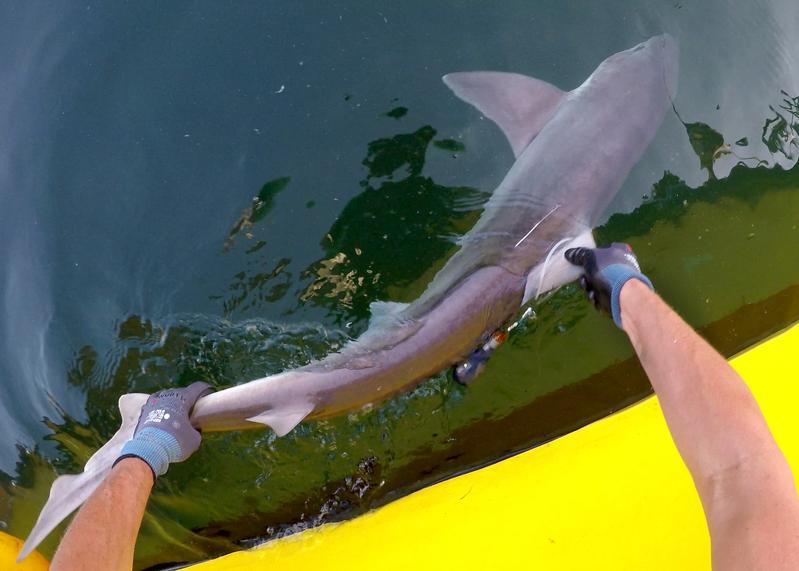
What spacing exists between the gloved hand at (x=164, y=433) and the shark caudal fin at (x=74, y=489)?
0.10 metres

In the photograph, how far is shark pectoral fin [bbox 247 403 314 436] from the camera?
2223 mm

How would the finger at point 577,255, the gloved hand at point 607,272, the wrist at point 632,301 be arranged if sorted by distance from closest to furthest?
1. the wrist at point 632,301
2. the gloved hand at point 607,272
3. the finger at point 577,255

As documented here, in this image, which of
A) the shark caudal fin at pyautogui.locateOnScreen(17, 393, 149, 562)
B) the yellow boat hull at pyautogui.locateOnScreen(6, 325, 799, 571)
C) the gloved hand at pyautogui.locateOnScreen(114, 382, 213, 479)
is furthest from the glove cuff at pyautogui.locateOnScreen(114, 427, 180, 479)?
the yellow boat hull at pyautogui.locateOnScreen(6, 325, 799, 571)

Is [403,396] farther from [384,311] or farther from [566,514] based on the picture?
[566,514]

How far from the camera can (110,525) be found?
196 cm

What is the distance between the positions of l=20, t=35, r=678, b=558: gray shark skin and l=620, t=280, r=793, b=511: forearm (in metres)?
0.48

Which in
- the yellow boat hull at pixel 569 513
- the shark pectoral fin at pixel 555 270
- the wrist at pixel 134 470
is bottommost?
the yellow boat hull at pixel 569 513

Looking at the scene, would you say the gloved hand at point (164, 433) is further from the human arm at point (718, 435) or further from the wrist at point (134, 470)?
the human arm at point (718, 435)

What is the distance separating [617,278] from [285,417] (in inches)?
51.2

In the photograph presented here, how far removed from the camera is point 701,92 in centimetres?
279

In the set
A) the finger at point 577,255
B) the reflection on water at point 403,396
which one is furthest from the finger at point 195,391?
the finger at point 577,255

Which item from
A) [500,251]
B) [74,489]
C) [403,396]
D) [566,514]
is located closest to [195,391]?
[74,489]

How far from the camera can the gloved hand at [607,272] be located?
7.56 ft

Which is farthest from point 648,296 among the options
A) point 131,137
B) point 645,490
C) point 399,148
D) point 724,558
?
point 131,137
